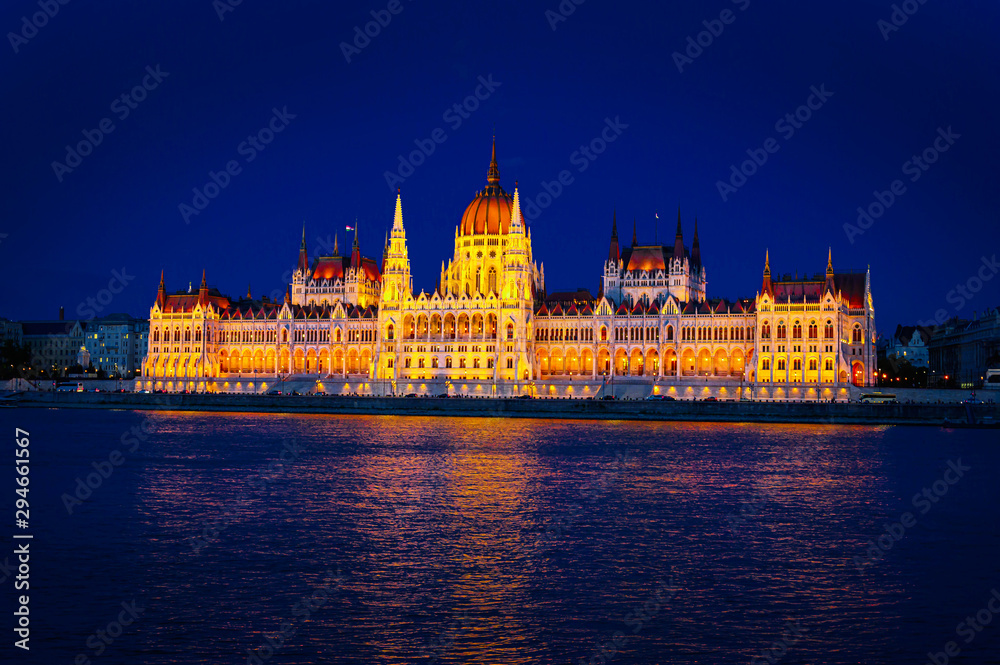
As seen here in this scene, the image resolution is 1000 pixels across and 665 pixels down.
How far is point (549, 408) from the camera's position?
94.4 meters

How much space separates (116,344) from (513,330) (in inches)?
3172

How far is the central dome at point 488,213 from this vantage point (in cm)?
12519

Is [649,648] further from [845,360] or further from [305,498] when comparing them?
[845,360]

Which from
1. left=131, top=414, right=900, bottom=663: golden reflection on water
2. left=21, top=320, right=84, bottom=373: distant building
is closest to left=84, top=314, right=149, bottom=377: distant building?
left=21, top=320, right=84, bottom=373: distant building

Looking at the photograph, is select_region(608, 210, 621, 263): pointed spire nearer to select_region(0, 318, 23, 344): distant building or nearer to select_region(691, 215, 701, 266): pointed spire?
select_region(691, 215, 701, 266): pointed spire

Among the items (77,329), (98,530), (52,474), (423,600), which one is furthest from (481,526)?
(77,329)

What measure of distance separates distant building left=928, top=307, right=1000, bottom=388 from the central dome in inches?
2104

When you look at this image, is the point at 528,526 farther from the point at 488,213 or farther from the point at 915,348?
the point at 915,348

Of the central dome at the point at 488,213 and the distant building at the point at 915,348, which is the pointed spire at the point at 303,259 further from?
the distant building at the point at 915,348

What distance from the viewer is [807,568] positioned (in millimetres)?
24031

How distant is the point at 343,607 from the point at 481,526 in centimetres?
922

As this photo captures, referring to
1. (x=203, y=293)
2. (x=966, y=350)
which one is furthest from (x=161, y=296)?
(x=966, y=350)

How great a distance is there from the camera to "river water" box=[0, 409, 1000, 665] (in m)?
18.1

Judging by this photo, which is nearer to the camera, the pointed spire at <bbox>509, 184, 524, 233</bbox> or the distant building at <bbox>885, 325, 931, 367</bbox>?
the pointed spire at <bbox>509, 184, 524, 233</bbox>
